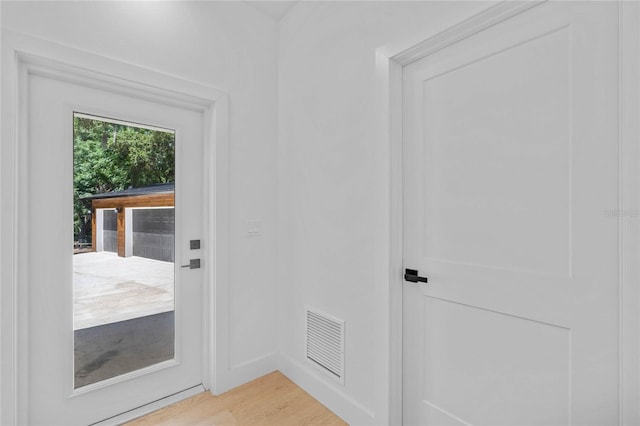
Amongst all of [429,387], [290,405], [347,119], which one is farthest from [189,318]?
[347,119]

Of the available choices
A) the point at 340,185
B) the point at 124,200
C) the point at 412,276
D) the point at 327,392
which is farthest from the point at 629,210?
the point at 124,200

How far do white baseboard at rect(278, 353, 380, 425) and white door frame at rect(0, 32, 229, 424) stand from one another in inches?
18.7

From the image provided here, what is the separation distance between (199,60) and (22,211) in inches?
51.8

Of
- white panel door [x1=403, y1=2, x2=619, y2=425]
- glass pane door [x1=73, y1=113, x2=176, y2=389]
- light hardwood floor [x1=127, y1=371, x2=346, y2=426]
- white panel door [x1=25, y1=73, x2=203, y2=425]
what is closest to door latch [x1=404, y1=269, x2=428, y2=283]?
white panel door [x1=403, y1=2, x2=619, y2=425]

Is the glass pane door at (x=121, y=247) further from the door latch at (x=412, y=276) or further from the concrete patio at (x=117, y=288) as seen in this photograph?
the door latch at (x=412, y=276)

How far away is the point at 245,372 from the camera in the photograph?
86.3 inches

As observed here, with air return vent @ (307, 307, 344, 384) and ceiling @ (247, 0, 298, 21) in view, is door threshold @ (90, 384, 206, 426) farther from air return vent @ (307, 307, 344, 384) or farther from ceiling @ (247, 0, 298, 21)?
ceiling @ (247, 0, 298, 21)

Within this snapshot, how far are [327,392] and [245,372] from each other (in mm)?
646

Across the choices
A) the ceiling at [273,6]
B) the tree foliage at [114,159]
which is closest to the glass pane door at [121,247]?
the tree foliage at [114,159]

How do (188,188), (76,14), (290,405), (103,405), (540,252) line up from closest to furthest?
(540,252), (76,14), (103,405), (290,405), (188,188)

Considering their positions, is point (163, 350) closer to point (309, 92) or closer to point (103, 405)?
point (103, 405)

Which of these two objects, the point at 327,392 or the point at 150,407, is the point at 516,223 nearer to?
the point at 327,392

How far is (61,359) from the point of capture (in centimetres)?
164

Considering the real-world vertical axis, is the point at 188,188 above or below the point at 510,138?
below
